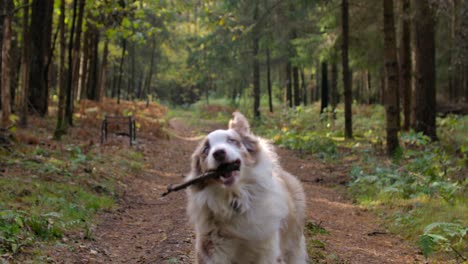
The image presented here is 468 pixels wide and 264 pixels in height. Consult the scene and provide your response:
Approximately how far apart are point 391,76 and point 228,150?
11488 millimetres

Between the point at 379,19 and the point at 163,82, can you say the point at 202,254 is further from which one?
the point at 163,82

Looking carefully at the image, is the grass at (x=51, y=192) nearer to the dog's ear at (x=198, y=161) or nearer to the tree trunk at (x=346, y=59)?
the dog's ear at (x=198, y=161)

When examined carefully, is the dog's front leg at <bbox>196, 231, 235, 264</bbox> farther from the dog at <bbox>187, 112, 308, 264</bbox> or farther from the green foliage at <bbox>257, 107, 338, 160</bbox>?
the green foliage at <bbox>257, 107, 338, 160</bbox>

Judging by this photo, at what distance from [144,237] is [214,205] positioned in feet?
13.3

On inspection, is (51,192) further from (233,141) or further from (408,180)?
(408,180)

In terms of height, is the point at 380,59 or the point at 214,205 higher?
the point at 380,59

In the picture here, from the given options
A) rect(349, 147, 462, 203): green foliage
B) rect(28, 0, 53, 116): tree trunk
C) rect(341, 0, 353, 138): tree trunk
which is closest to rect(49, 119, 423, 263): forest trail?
rect(349, 147, 462, 203): green foliage

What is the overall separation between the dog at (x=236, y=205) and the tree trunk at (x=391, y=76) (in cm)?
1093

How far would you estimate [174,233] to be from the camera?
7629mm

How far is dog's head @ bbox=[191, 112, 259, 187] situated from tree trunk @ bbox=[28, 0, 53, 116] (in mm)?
15326

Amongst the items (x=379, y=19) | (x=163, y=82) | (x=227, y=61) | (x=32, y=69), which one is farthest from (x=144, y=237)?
(x=163, y=82)

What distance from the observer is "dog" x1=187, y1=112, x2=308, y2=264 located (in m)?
4.06

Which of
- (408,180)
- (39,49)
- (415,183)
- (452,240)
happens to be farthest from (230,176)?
(39,49)

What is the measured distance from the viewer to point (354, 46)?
71.8ft
